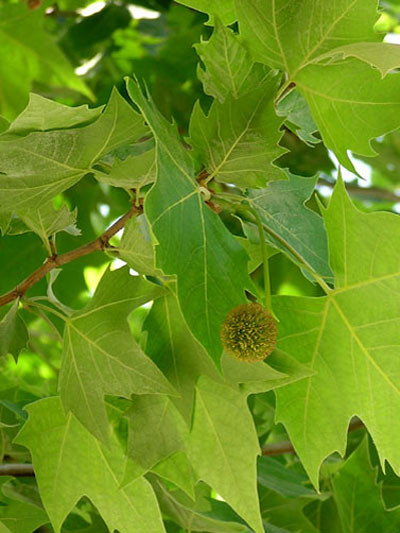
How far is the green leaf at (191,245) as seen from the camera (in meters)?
0.75

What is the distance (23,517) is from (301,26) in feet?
2.33

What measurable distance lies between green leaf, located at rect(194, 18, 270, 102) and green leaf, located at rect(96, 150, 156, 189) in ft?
0.39

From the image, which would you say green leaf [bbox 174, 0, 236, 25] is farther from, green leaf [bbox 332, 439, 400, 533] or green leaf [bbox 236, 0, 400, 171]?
green leaf [bbox 332, 439, 400, 533]

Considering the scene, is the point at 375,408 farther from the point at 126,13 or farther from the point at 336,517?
the point at 126,13

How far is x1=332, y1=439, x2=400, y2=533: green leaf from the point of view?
1294 millimetres

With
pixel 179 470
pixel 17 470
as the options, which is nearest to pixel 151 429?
pixel 179 470

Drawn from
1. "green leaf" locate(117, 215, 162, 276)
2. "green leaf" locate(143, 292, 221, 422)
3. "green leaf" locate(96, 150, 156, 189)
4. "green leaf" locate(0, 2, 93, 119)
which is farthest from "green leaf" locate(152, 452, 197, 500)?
"green leaf" locate(0, 2, 93, 119)

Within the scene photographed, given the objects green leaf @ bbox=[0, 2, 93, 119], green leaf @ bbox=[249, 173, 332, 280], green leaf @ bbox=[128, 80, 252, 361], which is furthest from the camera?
green leaf @ bbox=[0, 2, 93, 119]

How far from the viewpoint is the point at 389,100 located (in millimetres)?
925

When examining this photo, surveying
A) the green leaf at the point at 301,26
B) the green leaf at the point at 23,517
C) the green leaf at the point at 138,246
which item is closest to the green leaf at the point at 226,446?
the green leaf at the point at 138,246

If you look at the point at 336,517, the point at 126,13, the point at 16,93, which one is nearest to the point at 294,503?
the point at 336,517

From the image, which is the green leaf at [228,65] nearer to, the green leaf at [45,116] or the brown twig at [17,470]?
the green leaf at [45,116]

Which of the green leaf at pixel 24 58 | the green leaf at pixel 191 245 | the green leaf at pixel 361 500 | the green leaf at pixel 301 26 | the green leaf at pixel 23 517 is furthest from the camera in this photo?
the green leaf at pixel 24 58

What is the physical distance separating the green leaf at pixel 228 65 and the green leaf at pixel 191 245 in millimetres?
104
